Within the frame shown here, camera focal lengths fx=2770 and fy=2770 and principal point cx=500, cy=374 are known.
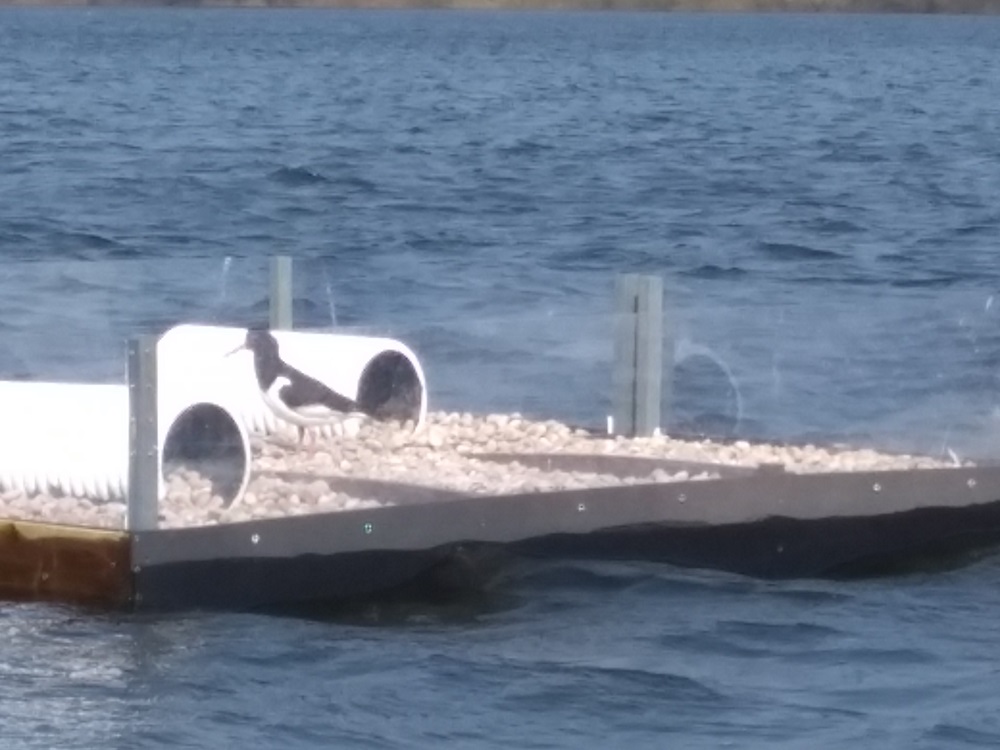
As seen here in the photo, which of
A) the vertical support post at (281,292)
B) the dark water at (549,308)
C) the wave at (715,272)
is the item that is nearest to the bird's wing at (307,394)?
the dark water at (549,308)

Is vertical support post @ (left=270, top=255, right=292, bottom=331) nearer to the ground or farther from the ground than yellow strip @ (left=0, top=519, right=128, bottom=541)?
farther from the ground

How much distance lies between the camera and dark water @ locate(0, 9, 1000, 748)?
9672mm

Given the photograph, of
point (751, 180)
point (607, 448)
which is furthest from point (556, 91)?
point (607, 448)

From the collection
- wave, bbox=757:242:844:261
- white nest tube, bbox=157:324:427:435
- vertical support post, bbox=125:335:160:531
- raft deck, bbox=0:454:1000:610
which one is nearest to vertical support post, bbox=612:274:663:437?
raft deck, bbox=0:454:1000:610

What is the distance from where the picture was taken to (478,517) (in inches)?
415

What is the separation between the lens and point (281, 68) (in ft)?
262

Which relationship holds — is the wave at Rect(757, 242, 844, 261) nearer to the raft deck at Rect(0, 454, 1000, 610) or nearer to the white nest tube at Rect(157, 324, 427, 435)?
the raft deck at Rect(0, 454, 1000, 610)

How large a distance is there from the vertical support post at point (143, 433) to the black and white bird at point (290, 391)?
1369mm

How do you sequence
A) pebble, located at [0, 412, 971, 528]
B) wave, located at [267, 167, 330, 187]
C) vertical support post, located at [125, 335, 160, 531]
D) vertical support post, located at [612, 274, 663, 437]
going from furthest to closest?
wave, located at [267, 167, 330, 187] → vertical support post, located at [612, 274, 663, 437] → pebble, located at [0, 412, 971, 528] → vertical support post, located at [125, 335, 160, 531]

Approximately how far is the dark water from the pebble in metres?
0.16

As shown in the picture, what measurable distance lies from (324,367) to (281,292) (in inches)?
63.3

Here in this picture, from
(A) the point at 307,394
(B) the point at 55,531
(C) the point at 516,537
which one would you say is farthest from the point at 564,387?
(B) the point at 55,531

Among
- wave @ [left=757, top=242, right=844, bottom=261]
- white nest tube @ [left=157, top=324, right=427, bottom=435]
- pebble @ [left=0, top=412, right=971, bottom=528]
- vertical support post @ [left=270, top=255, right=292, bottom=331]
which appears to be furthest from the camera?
wave @ [left=757, top=242, right=844, bottom=261]

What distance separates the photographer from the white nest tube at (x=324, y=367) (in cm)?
1085
